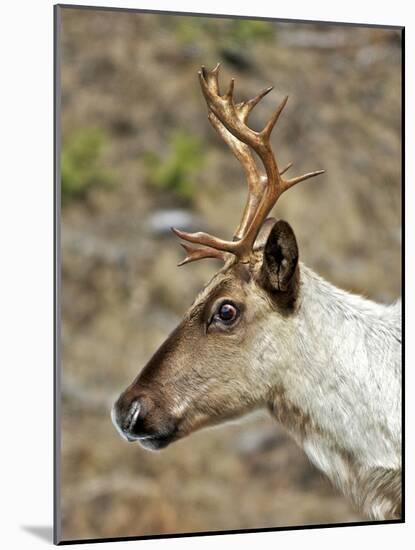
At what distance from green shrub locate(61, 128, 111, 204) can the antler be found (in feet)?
2.58

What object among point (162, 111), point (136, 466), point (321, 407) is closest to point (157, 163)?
point (162, 111)

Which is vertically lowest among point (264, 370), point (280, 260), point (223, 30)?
point (264, 370)

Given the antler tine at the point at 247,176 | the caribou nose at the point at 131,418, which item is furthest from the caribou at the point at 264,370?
the antler tine at the point at 247,176

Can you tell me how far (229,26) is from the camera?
582cm

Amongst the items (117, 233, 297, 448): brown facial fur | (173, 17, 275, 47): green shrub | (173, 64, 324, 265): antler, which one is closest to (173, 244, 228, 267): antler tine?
(173, 64, 324, 265): antler

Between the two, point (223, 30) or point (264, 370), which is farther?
point (223, 30)

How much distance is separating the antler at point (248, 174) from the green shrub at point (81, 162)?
2.58ft

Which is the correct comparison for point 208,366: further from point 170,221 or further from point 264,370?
point 170,221

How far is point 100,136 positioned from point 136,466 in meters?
1.50

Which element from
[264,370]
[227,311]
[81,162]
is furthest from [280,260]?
[81,162]

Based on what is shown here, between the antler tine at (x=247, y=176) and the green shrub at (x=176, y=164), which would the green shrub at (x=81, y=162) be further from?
the antler tine at (x=247, y=176)

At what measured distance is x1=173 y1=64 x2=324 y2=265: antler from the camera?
15.7 feet

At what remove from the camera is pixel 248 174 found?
5.04 meters

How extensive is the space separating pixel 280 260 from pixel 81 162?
58.5 inches
